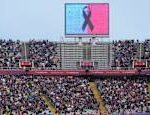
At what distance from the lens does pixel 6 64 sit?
7912 centimetres

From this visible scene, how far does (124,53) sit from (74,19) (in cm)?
677

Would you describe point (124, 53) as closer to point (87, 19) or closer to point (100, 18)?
point (100, 18)

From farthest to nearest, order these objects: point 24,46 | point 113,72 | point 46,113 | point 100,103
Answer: point 24,46 < point 113,72 < point 100,103 < point 46,113

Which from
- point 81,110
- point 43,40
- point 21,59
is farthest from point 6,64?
point 81,110

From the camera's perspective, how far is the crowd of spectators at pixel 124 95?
230ft

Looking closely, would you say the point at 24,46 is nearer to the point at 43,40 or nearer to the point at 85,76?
the point at 43,40

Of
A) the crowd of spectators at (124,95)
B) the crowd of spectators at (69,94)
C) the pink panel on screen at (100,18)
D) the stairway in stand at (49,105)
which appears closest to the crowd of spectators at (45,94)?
the crowd of spectators at (69,94)

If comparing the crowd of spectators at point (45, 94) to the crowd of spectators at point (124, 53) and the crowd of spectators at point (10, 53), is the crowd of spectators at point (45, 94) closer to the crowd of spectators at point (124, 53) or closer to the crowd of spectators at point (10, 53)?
the crowd of spectators at point (10, 53)

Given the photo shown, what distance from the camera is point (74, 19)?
264ft

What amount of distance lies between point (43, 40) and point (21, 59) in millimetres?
6043

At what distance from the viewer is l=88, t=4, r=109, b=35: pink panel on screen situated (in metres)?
81.1

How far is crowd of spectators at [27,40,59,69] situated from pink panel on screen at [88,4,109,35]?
4.89 meters

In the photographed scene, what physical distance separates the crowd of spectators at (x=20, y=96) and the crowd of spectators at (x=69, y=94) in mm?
1270

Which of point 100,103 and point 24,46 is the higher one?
point 24,46
